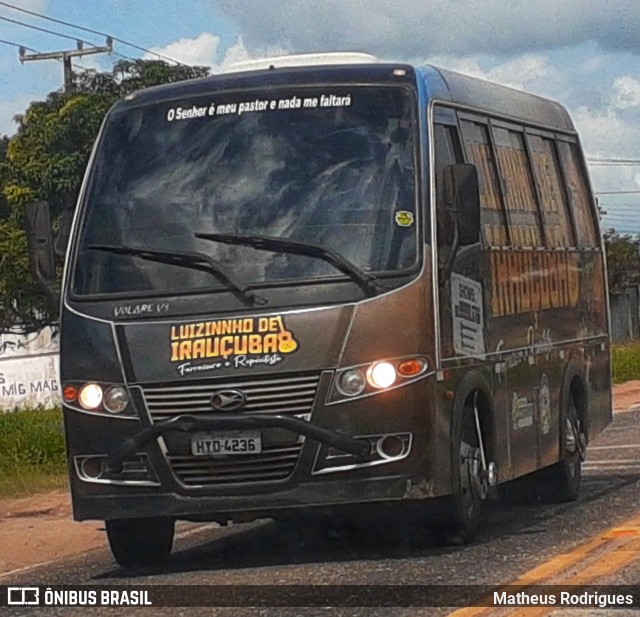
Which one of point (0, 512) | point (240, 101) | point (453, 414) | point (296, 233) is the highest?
point (240, 101)

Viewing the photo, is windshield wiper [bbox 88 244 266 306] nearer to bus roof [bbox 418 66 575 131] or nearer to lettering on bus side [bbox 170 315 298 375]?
lettering on bus side [bbox 170 315 298 375]

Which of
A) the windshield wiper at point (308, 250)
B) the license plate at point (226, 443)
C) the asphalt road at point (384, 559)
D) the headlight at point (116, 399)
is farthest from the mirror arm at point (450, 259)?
the headlight at point (116, 399)

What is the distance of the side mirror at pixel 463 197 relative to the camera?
9930 millimetres

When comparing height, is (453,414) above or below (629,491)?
above

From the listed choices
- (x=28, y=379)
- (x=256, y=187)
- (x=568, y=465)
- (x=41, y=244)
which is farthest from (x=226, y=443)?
(x=28, y=379)

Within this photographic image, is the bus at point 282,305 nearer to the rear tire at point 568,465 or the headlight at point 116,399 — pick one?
the headlight at point 116,399

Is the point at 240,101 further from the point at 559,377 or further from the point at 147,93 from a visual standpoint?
the point at 559,377

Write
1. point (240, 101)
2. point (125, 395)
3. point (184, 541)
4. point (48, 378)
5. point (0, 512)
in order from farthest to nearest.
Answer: point (48, 378), point (0, 512), point (184, 541), point (240, 101), point (125, 395)

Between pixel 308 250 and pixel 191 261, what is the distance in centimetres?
69

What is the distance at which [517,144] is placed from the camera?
40.7ft

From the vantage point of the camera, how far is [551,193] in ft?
42.8

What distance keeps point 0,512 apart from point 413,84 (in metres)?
6.77

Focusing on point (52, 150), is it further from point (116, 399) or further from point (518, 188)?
point (116, 399)

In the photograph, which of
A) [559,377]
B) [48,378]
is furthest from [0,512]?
[48,378]
